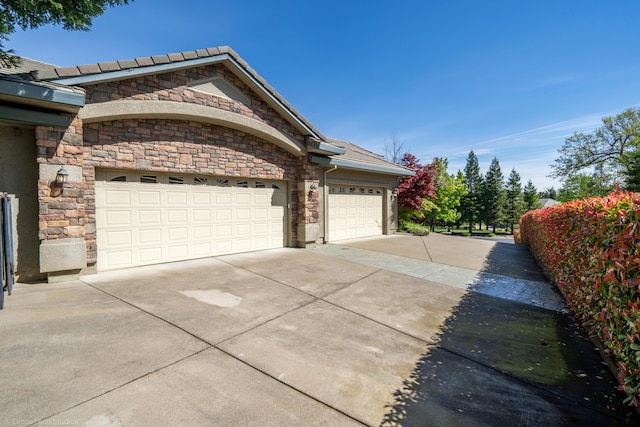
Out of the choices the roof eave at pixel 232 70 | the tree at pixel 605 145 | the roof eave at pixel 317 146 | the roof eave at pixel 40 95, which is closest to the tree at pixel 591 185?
the tree at pixel 605 145

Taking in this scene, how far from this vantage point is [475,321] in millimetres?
4816

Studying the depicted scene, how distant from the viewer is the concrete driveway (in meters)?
2.54

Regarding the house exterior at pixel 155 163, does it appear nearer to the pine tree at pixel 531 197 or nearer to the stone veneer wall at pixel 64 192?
the stone veneer wall at pixel 64 192

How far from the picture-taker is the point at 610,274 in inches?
114

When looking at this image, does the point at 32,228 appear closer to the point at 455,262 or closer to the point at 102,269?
the point at 102,269

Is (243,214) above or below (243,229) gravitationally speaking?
above

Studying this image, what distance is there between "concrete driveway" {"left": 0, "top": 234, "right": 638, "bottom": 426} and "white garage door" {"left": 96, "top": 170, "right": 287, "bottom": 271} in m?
0.96

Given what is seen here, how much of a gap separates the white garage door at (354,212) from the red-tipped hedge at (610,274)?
788 centimetres

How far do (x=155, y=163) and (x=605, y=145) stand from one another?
3732 cm

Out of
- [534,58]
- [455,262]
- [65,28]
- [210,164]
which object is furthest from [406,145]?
[65,28]

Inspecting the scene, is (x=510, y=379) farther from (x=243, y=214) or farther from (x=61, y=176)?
(x=61, y=176)

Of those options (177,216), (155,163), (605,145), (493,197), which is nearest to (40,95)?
(155,163)

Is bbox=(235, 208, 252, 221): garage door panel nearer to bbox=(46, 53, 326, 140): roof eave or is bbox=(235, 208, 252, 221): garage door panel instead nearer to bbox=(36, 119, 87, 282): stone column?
bbox=(46, 53, 326, 140): roof eave

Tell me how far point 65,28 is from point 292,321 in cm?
701
